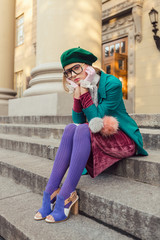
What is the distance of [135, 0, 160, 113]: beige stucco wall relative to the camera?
263 inches

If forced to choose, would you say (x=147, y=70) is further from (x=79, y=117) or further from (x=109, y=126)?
(x=109, y=126)

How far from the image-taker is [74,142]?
5.07 feet

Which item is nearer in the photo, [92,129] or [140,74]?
[92,129]

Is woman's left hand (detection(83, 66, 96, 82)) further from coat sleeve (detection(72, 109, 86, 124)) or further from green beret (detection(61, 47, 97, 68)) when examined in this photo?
coat sleeve (detection(72, 109, 86, 124))

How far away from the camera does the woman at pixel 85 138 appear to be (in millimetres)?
1507

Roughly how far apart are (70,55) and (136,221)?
1133 mm

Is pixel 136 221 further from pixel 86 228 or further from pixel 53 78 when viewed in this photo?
pixel 53 78

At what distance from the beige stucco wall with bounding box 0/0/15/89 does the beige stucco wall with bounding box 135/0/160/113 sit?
3764 mm

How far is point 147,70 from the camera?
272 inches

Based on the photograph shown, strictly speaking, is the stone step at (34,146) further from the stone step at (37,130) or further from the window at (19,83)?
the window at (19,83)

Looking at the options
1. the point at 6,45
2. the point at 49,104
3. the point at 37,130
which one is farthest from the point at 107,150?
the point at 6,45

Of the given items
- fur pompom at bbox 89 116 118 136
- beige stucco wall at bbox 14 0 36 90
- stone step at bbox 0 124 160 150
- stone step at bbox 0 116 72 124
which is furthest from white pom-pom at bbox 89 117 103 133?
beige stucco wall at bbox 14 0 36 90

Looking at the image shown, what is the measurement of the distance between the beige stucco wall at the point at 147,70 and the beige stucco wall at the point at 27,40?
526cm

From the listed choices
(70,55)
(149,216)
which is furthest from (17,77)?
(149,216)
